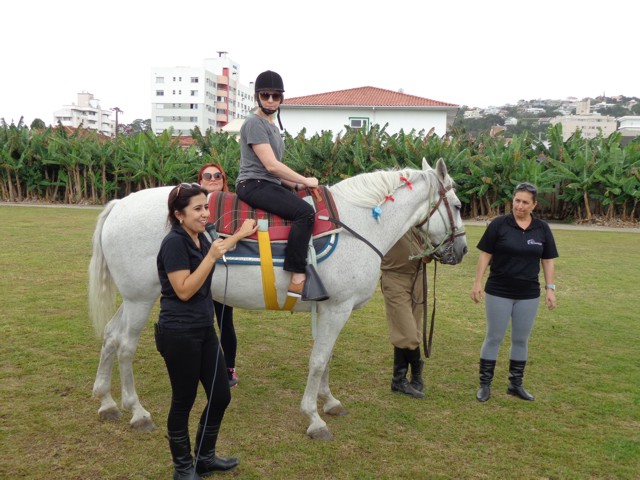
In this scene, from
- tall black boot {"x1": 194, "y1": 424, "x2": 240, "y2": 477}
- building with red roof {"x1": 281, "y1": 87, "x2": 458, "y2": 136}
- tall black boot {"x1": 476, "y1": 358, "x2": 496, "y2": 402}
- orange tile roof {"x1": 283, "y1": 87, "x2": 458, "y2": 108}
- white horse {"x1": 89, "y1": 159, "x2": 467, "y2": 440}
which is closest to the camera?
tall black boot {"x1": 194, "y1": 424, "x2": 240, "y2": 477}

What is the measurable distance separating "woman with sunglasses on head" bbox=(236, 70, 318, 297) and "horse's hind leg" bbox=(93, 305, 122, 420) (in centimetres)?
155

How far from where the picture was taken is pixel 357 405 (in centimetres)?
453

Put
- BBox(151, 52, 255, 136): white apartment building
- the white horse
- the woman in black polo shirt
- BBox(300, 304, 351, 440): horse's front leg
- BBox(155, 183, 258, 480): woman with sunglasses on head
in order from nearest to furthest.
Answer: BBox(155, 183, 258, 480): woman with sunglasses on head < the white horse < BBox(300, 304, 351, 440): horse's front leg < the woman in black polo shirt < BBox(151, 52, 255, 136): white apartment building

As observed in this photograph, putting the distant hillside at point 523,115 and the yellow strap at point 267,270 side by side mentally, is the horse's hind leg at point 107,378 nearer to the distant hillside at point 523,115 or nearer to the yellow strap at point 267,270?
the yellow strap at point 267,270

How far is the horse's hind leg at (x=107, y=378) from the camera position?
4062mm

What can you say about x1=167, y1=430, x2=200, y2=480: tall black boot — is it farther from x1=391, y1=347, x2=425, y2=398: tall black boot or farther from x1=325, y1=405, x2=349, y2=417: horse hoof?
x1=391, y1=347, x2=425, y2=398: tall black boot

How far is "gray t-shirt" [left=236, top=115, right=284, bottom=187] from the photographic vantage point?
149 inches

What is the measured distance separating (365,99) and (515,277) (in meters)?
38.5

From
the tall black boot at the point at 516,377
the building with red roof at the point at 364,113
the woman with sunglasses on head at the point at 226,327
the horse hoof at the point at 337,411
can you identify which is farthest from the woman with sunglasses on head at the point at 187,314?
the building with red roof at the point at 364,113

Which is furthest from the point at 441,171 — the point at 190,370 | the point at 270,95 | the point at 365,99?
the point at 365,99

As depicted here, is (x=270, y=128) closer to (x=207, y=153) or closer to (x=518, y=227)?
(x=518, y=227)

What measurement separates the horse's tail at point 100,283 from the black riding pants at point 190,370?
1.48 metres

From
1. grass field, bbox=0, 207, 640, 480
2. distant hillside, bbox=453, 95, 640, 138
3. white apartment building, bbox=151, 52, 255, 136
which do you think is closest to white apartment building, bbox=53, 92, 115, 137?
white apartment building, bbox=151, 52, 255, 136

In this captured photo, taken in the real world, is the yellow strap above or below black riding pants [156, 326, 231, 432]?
above
